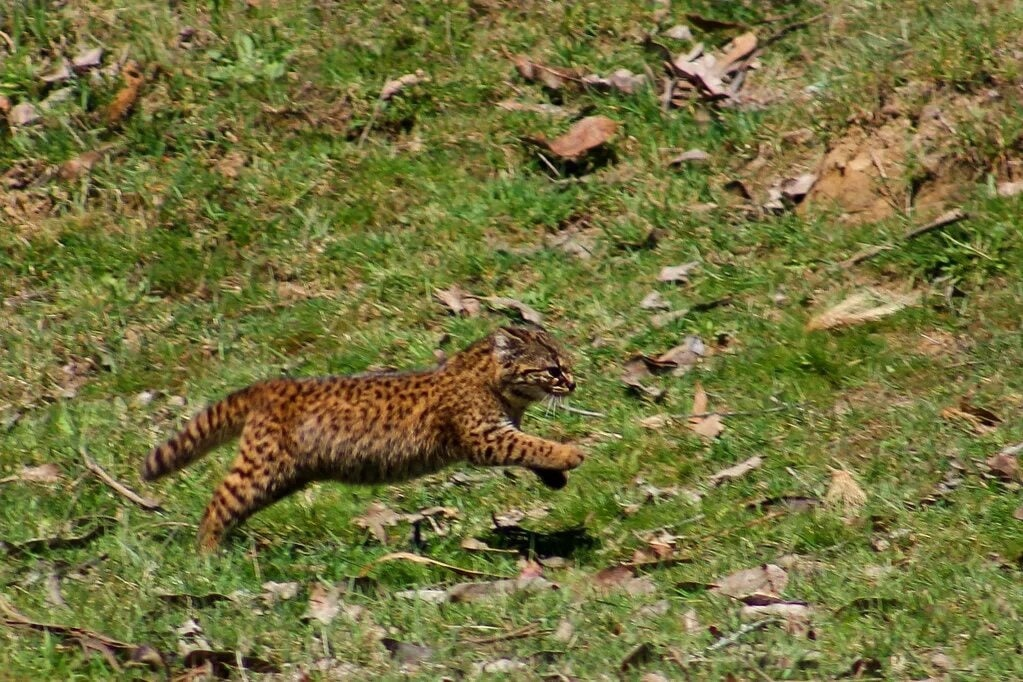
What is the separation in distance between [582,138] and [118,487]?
4.34 metres

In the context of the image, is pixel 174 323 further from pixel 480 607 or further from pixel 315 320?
pixel 480 607

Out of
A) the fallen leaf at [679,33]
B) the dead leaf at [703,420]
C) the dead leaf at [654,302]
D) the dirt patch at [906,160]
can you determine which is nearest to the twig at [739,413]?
the dead leaf at [703,420]

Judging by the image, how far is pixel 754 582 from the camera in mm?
7699

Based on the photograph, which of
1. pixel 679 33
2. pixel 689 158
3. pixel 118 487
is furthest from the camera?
pixel 679 33

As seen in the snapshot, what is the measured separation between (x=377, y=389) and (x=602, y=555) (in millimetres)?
1517

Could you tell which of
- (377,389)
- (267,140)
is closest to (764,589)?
(377,389)

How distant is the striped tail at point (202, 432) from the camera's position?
29.4 ft

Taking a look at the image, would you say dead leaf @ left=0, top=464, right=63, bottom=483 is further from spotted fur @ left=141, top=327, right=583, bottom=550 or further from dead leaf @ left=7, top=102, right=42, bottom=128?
dead leaf @ left=7, top=102, right=42, bottom=128

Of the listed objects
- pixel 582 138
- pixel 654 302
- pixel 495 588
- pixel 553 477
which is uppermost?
pixel 495 588

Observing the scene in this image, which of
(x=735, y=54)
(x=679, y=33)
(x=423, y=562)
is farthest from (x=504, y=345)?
(x=679, y=33)

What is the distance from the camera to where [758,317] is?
34.9ft

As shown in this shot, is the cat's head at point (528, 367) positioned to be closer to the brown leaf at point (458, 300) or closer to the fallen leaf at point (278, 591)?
the fallen leaf at point (278, 591)

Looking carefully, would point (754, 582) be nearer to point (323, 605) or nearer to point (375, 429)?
point (323, 605)

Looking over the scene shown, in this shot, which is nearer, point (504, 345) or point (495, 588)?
point (495, 588)
